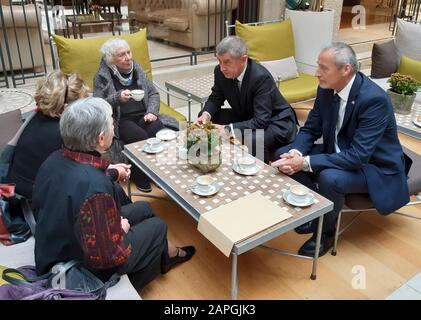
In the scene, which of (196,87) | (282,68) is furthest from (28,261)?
(282,68)

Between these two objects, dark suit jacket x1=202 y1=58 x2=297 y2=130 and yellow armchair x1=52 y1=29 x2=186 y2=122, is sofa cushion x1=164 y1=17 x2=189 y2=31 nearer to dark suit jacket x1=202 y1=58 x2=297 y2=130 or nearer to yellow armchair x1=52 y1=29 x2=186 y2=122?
yellow armchair x1=52 y1=29 x2=186 y2=122

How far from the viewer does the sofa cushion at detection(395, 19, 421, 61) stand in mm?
4234

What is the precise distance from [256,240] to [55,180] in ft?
2.66

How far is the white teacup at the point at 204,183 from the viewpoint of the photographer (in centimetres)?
195

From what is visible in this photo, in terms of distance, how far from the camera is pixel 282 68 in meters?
4.08

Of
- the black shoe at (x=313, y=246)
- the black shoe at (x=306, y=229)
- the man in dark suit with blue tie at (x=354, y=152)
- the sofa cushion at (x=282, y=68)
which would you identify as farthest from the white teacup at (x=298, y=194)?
the sofa cushion at (x=282, y=68)

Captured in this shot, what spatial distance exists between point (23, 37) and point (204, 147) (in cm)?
299

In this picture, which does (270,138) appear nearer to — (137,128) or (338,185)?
(338,185)

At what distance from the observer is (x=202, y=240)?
7.98 feet

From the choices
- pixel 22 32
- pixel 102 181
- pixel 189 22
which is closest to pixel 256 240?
pixel 102 181

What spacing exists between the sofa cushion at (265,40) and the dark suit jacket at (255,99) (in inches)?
50.4
